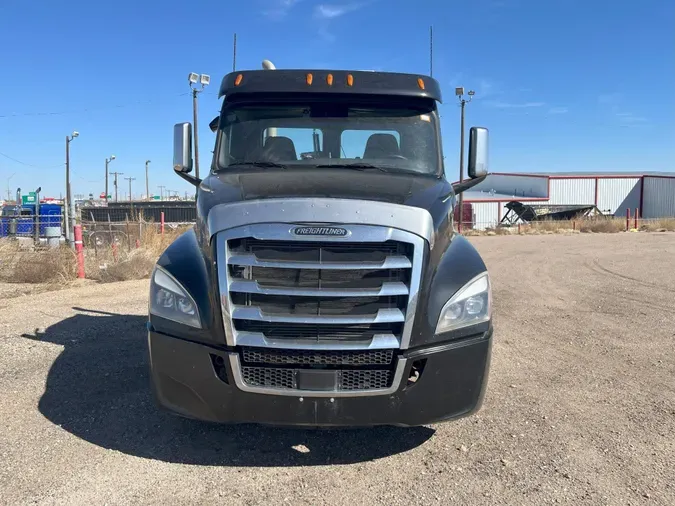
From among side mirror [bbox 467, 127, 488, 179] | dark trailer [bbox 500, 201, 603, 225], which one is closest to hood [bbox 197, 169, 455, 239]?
→ side mirror [bbox 467, 127, 488, 179]

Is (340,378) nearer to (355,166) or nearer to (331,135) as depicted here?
(355,166)

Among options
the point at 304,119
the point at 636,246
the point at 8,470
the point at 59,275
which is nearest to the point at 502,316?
the point at 304,119

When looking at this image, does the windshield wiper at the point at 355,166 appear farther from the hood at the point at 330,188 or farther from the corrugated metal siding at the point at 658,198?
the corrugated metal siding at the point at 658,198

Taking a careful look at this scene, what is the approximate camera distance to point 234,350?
313 cm

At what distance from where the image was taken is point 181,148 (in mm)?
4992

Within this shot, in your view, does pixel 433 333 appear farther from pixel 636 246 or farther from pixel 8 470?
pixel 636 246

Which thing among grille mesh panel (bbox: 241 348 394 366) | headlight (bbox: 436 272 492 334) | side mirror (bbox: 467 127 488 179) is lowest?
grille mesh panel (bbox: 241 348 394 366)

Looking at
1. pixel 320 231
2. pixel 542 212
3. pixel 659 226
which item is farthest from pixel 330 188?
pixel 542 212

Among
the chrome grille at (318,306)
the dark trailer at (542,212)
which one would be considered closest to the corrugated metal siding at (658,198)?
the dark trailer at (542,212)

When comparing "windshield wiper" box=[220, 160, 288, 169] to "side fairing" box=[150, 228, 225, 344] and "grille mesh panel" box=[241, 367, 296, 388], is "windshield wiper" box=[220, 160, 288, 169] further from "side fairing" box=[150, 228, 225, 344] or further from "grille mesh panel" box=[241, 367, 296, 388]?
"grille mesh panel" box=[241, 367, 296, 388]

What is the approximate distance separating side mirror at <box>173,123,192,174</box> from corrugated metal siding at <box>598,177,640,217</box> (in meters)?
54.1

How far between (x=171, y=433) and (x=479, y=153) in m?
3.47

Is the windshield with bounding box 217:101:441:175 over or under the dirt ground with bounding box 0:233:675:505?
over

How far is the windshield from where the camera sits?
14.7 ft
